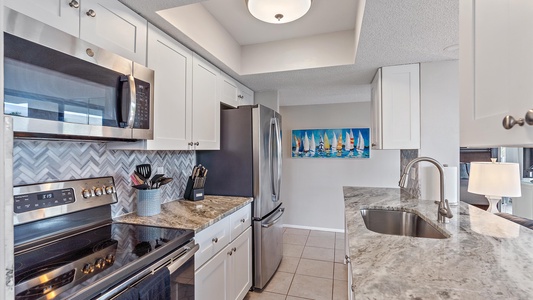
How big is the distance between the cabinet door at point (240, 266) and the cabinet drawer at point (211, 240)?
163 millimetres

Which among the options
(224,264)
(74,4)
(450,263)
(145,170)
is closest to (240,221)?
(224,264)

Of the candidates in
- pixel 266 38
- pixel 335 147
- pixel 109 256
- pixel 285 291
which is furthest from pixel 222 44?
pixel 335 147

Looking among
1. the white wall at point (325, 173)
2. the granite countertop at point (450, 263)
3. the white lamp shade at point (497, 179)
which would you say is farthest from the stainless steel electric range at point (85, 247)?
the white wall at point (325, 173)

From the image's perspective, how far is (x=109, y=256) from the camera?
1060mm

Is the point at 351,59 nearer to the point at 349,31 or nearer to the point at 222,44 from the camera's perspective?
the point at 349,31

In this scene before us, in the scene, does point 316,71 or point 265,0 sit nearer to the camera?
point 265,0

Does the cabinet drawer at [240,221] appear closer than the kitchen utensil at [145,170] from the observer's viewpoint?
No

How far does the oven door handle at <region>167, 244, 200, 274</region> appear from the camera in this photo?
1.18 meters

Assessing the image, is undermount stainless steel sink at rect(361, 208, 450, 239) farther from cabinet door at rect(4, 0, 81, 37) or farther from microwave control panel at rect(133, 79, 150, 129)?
cabinet door at rect(4, 0, 81, 37)

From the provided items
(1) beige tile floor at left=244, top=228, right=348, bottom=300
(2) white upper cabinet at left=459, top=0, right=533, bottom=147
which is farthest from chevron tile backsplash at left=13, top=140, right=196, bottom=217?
(2) white upper cabinet at left=459, top=0, right=533, bottom=147

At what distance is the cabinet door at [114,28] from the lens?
120 centimetres

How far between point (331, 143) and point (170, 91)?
3.16 m

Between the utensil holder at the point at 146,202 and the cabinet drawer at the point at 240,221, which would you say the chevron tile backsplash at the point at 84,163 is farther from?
the cabinet drawer at the point at 240,221

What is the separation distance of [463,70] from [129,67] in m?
1.48
